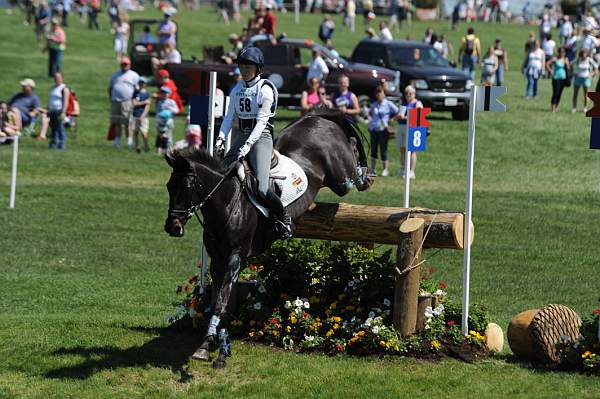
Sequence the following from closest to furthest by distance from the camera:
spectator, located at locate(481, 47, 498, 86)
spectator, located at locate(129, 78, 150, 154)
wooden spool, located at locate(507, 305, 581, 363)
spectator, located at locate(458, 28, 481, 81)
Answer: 1. wooden spool, located at locate(507, 305, 581, 363)
2. spectator, located at locate(129, 78, 150, 154)
3. spectator, located at locate(481, 47, 498, 86)
4. spectator, located at locate(458, 28, 481, 81)

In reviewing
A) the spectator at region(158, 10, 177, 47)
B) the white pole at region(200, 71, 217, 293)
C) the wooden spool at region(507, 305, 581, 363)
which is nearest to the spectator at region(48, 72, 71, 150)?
the spectator at region(158, 10, 177, 47)

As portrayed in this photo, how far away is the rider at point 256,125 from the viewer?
11328 mm

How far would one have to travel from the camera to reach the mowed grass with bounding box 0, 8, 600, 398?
35.1 ft

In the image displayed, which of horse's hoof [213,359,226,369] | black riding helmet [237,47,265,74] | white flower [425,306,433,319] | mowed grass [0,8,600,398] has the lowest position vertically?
mowed grass [0,8,600,398]

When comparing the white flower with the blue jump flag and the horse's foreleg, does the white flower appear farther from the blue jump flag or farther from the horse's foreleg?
the blue jump flag

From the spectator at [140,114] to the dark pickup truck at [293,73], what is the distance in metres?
3.10

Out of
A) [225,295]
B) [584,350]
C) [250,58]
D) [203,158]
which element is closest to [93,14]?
[250,58]

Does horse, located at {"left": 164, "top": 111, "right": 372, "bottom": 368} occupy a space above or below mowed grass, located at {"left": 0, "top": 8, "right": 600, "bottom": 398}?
above

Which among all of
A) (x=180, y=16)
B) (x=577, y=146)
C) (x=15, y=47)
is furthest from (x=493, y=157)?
(x=180, y=16)

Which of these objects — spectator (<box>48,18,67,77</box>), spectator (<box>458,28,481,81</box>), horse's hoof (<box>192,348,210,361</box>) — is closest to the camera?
horse's hoof (<box>192,348,210,361</box>)

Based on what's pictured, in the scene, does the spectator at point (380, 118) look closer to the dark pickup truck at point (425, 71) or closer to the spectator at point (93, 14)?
the dark pickup truck at point (425, 71)

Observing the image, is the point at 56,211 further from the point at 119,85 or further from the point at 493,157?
the point at 493,157

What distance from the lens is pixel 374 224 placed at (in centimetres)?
1210

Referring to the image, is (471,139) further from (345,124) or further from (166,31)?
(166,31)
